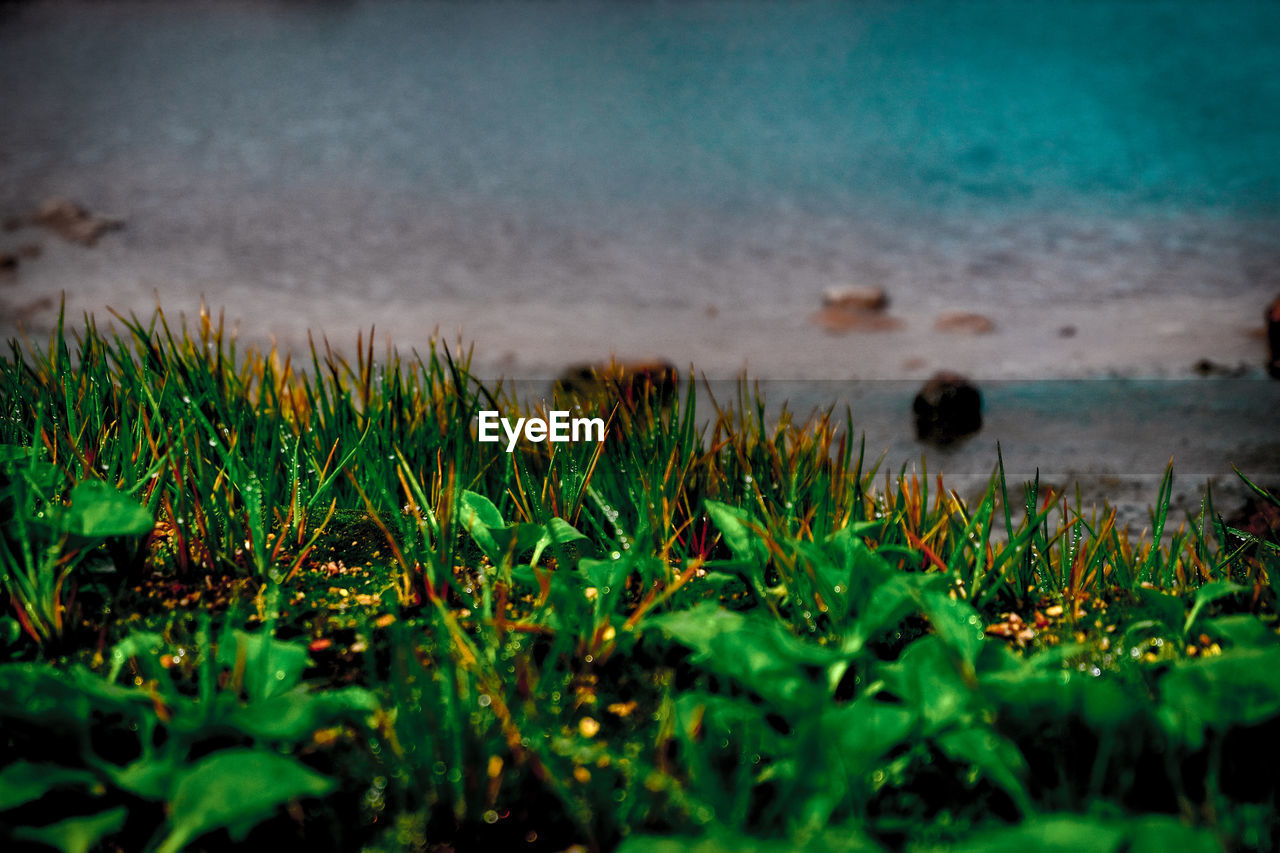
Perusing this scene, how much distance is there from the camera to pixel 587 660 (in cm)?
105

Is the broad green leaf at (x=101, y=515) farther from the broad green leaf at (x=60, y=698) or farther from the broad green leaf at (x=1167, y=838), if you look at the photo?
the broad green leaf at (x=1167, y=838)

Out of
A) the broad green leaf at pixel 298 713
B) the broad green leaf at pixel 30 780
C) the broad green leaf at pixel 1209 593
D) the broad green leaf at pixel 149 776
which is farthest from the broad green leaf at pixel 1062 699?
the broad green leaf at pixel 30 780

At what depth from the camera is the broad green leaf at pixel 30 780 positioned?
30.8 inches

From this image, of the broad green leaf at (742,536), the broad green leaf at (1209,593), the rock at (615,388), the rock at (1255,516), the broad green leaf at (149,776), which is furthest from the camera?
the rock at (1255,516)

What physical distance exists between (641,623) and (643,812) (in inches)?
10.6

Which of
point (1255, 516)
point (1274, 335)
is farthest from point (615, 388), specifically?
point (1274, 335)

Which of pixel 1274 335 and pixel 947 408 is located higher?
pixel 1274 335

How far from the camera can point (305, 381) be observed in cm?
188

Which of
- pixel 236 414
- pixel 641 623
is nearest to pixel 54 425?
pixel 236 414

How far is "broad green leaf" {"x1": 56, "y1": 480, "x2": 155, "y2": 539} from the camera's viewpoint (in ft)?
3.50

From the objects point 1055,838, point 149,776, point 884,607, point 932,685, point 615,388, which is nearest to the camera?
point 1055,838

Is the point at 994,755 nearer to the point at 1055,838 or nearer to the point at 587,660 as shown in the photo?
the point at 1055,838

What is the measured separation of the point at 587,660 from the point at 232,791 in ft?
1.45

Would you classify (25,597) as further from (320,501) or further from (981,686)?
(981,686)
